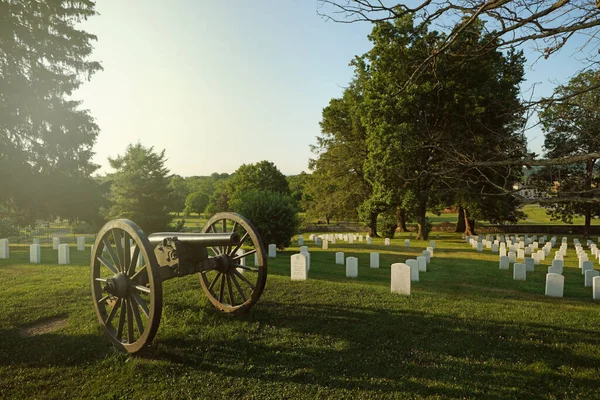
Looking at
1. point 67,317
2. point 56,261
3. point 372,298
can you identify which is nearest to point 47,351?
point 67,317

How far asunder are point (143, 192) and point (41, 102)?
6.79 meters

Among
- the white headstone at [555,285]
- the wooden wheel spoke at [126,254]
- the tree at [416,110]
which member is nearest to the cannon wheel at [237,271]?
the wooden wheel spoke at [126,254]

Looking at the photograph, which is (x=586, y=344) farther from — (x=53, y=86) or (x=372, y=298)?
(x=53, y=86)

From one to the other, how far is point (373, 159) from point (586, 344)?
60.3 ft

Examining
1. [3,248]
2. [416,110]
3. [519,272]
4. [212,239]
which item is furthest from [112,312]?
[416,110]

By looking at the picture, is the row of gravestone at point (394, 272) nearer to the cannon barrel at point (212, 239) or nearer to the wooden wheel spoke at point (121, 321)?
the cannon barrel at point (212, 239)

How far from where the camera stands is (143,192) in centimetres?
2064

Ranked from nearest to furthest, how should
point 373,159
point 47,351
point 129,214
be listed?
point 47,351 < point 129,214 < point 373,159

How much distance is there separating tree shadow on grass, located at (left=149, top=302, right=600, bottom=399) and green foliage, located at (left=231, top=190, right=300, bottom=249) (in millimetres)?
9136

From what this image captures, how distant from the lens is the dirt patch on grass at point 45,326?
603 cm

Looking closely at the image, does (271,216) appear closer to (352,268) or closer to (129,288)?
(352,268)

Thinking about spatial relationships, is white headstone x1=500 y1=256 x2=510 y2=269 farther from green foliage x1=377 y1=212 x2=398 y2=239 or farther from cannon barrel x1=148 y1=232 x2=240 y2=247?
green foliage x1=377 y1=212 x2=398 y2=239

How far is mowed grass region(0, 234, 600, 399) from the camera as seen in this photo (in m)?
4.38

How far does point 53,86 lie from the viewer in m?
16.4
